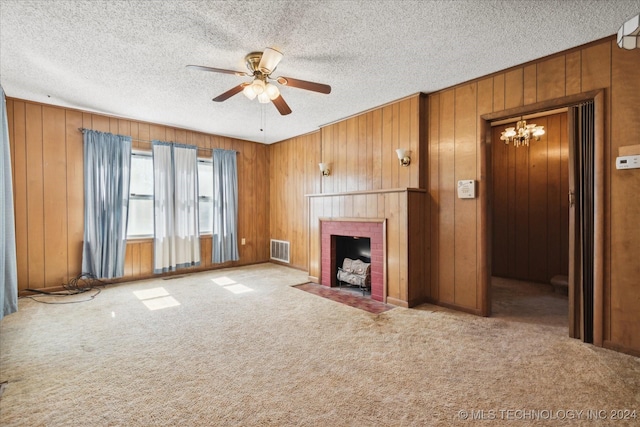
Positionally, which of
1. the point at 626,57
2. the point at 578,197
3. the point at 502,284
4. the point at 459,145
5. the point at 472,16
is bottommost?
the point at 502,284

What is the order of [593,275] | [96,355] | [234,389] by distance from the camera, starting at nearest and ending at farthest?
[234,389], [96,355], [593,275]

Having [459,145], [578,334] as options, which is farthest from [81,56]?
[578,334]

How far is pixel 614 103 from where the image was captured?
2.45 metres

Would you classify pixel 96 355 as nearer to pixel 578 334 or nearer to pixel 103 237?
pixel 103 237

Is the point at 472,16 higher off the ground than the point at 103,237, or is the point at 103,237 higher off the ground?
the point at 472,16

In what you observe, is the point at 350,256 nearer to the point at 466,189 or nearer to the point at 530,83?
the point at 466,189

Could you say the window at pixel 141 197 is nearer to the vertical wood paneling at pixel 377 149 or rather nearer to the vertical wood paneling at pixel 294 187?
the vertical wood paneling at pixel 294 187

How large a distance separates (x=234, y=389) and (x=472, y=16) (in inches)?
123

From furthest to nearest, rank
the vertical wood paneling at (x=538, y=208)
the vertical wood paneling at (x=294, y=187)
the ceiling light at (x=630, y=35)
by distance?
the vertical wood paneling at (x=294, y=187) → the vertical wood paneling at (x=538, y=208) → the ceiling light at (x=630, y=35)

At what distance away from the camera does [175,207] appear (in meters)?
5.12

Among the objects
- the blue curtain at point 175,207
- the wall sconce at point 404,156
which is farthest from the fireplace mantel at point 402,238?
the blue curtain at point 175,207

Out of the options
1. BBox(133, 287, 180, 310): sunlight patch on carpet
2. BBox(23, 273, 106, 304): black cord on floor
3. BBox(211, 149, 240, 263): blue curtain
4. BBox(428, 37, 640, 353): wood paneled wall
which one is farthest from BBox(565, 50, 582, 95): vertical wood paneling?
BBox(23, 273, 106, 304): black cord on floor

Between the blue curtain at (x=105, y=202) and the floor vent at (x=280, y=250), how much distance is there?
277cm

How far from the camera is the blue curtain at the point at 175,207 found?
493cm
